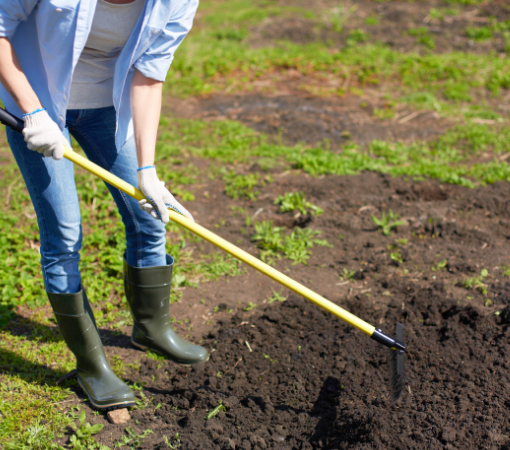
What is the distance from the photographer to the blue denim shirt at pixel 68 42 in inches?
64.6

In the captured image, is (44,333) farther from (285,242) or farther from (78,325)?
(285,242)

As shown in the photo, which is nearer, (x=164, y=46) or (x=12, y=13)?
(x=12, y=13)

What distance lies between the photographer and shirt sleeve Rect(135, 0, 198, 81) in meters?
1.86

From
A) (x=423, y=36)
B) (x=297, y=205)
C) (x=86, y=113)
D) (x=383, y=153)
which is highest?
(x=86, y=113)

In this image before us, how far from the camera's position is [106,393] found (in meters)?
2.23

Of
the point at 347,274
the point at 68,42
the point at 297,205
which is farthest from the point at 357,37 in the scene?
the point at 68,42

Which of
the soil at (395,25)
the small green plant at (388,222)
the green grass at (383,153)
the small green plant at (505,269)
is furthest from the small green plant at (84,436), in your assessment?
the soil at (395,25)

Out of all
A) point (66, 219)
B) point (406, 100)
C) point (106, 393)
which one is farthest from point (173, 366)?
point (406, 100)

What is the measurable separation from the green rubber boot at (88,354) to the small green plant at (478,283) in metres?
2.23

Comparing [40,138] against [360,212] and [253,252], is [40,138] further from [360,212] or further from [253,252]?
[360,212]

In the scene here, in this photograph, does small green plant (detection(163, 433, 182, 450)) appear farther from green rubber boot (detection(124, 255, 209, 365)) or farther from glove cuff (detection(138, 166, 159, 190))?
glove cuff (detection(138, 166, 159, 190))

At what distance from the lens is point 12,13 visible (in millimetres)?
1610

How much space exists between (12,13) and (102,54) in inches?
14.8

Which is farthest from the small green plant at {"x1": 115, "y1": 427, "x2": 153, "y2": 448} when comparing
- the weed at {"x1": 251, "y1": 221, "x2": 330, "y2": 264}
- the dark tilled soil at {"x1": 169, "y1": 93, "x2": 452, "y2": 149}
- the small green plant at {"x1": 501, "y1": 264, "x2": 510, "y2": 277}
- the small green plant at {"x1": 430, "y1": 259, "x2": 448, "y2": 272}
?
the dark tilled soil at {"x1": 169, "y1": 93, "x2": 452, "y2": 149}
